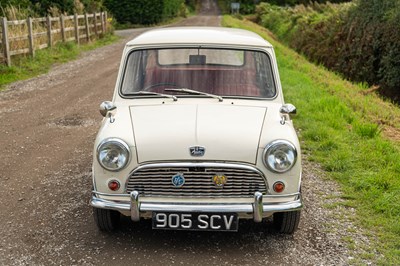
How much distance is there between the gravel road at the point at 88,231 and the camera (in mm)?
3875

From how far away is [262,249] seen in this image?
4.03m

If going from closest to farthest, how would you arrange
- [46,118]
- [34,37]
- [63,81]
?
[46,118] < [63,81] < [34,37]

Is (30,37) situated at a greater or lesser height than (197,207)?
lesser

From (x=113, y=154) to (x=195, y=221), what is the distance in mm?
844

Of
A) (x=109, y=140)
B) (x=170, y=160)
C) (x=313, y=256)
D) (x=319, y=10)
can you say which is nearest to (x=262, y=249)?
(x=313, y=256)

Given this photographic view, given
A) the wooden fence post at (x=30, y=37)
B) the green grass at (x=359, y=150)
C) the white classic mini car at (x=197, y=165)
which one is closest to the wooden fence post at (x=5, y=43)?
the wooden fence post at (x=30, y=37)

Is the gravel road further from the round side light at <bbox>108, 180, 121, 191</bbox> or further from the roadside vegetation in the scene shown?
the roadside vegetation

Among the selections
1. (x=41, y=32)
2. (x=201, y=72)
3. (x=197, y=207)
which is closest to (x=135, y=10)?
(x=41, y=32)

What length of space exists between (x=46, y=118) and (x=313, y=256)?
619cm

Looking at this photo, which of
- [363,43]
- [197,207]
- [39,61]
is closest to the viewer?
[197,207]

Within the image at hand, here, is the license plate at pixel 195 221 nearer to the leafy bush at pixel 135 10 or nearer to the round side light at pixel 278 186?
the round side light at pixel 278 186

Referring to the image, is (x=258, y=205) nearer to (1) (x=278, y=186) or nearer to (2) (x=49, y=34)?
(1) (x=278, y=186)

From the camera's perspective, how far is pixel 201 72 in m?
4.74

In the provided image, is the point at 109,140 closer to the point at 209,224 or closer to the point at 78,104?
the point at 209,224
